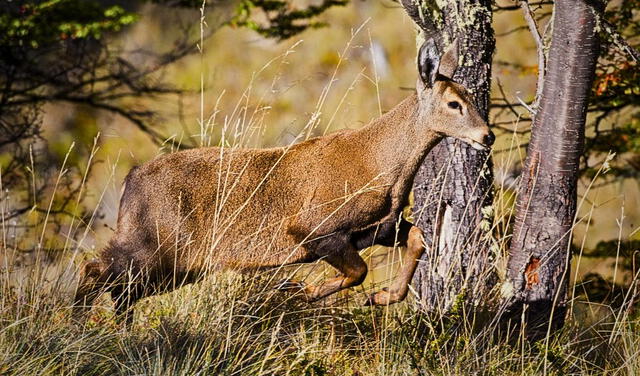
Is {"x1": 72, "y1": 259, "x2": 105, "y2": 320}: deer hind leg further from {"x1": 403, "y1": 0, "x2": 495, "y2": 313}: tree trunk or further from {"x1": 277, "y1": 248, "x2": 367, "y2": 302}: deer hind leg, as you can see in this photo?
{"x1": 403, "y1": 0, "x2": 495, "y2": 313}: tree trunk

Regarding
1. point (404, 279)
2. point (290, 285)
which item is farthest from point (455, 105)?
point (290, 285)

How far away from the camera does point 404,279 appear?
584 cm

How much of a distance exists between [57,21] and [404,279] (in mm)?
7141

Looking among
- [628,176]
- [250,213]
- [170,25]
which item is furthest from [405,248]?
[170,25]

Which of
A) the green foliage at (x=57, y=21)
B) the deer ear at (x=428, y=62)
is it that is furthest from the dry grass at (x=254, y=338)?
the green foliage at (x=57, y=21)

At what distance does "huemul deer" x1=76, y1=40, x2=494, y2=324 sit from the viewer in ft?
19.5

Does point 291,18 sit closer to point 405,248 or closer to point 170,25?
point 170,25

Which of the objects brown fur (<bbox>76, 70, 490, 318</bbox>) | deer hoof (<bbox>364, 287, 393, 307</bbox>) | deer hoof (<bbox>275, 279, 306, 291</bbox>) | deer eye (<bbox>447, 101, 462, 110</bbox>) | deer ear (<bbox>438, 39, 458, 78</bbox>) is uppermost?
deer ear (<bbox>438, 39, 458, 78</bbox>)

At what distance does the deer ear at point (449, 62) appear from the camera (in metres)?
6.06

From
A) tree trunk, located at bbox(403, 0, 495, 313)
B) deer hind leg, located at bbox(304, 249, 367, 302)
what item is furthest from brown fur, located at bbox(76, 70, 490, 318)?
tree trunk, located at bbox(403, 0, 495, 313)

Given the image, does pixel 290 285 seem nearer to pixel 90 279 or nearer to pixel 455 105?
pixel 90 279

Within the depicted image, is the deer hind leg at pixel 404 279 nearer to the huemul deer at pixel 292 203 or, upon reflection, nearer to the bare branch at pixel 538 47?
the huemul deer at pixel 292 203

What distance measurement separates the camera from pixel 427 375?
4977 millimetres

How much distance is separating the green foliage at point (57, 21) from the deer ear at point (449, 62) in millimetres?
5726
